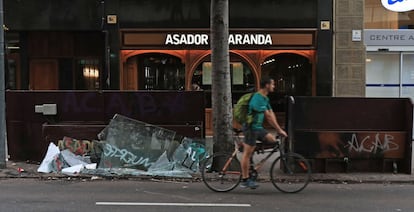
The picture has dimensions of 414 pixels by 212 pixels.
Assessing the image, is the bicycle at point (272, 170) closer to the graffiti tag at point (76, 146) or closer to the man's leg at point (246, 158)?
the man's leg at point (246, 158)

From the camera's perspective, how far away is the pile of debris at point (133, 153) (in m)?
9.93

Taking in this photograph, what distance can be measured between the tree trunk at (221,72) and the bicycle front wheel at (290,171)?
1.69m

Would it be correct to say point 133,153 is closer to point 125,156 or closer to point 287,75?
point 125,156

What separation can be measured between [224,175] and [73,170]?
3.17m

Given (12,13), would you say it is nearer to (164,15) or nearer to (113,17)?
(113,17)

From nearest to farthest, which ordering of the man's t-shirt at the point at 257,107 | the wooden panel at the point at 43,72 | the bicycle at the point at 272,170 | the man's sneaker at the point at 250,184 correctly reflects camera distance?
1. the man's t-shirt at the point at 257,107
2. the man's sneaker at the point at 250,184
3. the bicycle at the point at 272,170
4. the wooden panel at the point at 43,72

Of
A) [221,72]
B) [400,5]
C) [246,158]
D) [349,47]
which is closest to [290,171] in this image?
[246,158]

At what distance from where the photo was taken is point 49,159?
33.1 ft

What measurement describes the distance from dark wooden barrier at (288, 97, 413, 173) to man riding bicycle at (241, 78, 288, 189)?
1920 millimetres

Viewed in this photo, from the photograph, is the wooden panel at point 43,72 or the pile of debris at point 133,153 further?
the wooden panel at point 43,72

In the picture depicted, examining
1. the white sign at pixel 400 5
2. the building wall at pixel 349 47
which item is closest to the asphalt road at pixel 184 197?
the building wall at pixel 349 47

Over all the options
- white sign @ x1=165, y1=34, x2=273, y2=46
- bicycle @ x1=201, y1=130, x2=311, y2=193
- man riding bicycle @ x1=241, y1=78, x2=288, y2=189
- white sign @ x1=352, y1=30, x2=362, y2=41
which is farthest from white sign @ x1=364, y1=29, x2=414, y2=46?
man riding bicycle @ x1=241, y1=78, x2=288, y2=189

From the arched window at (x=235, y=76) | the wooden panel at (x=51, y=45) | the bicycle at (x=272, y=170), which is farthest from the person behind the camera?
the wooden panel at (x=51, y=45)

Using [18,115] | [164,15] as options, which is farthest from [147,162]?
[164,15]
